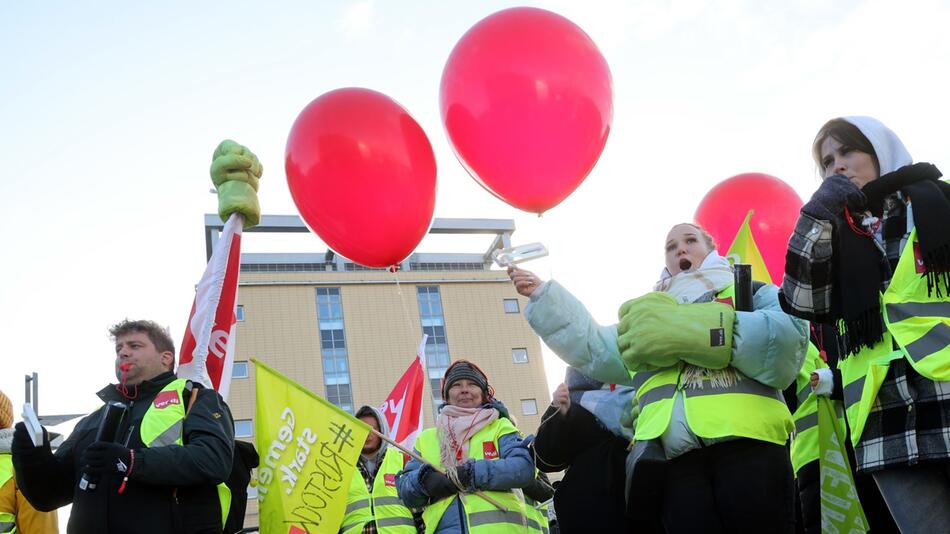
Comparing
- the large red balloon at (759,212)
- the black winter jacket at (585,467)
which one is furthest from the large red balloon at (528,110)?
the large red balloon at (759,212)

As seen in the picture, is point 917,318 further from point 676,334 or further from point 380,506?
point 380,506

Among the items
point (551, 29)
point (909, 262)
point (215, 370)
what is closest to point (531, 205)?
point (551, 29)

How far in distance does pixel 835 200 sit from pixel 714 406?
2.64 feet

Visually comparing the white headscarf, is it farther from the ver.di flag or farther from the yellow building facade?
the yellow building facade

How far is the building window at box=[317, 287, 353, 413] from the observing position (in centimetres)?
5294

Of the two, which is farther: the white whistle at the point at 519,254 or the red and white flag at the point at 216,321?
the red and white flag at the point at 216,321

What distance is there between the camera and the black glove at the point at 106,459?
12.0 feet

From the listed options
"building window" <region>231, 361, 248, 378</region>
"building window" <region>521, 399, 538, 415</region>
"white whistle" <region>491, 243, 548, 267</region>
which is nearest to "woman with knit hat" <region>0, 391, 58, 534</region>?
"white whistle" <region>491, 243, 548, 267</region>

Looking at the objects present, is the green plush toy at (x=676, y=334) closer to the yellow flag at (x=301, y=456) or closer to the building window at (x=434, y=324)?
the yellow flag at (x=301, y=456)

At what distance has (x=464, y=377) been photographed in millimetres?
5457

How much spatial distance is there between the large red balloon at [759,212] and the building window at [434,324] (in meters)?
49.3

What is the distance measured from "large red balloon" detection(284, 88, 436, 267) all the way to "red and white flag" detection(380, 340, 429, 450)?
3.38 meters

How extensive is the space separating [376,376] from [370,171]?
4967cm

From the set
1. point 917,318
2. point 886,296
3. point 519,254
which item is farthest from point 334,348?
point 917,318
